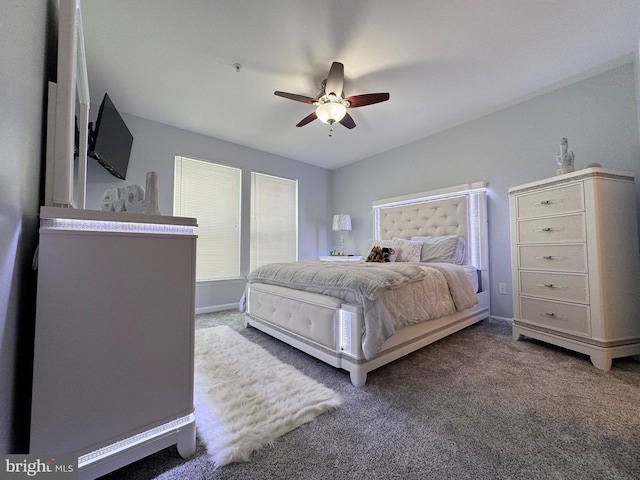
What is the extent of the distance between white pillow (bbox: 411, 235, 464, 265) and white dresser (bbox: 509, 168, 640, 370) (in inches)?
32.2

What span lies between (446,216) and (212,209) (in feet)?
10.7

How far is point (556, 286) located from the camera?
207cm

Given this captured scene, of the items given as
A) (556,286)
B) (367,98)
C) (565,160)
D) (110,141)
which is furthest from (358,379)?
(110,141)

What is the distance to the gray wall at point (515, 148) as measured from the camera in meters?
2.25

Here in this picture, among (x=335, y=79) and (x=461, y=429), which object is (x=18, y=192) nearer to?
(x=461, y=429)

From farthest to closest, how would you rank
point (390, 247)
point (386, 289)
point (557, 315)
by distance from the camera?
point (390, 247), point (557, 315), point (386, 289)

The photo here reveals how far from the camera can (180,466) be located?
100cm

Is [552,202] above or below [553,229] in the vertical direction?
above

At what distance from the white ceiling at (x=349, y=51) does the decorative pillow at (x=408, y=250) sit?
5.20 feet

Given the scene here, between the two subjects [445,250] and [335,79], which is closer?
[335,79]

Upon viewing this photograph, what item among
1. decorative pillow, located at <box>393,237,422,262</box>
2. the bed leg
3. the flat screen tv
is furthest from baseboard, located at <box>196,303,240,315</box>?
the bed leg

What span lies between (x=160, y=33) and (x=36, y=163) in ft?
5.21

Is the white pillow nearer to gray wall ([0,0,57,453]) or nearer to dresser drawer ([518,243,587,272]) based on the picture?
dresser drawer ([518,243,587,272])

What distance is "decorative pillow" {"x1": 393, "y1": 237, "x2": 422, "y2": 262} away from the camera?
3.04 m
